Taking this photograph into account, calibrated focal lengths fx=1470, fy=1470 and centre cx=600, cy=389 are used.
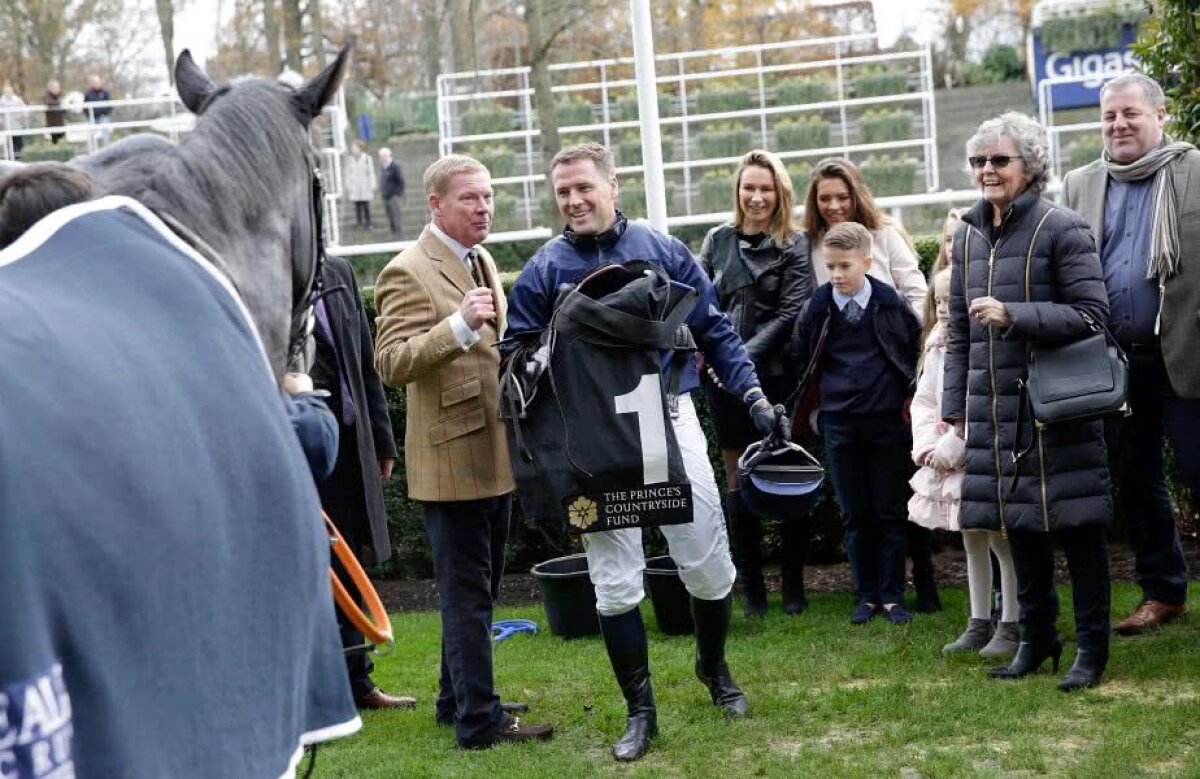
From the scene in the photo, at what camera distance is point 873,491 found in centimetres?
729

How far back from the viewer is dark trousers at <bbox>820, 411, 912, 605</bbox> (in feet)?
23.6

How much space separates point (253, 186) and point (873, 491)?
493 centimetres

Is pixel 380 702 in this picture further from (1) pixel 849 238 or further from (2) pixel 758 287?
(1) pixel 849 238

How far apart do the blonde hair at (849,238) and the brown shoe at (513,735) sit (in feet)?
9.09

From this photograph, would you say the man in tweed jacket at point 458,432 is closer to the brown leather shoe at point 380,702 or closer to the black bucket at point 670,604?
the brown leather shoe at point 380,702

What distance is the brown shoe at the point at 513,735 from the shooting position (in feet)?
18.4

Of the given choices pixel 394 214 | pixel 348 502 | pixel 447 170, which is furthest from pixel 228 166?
pixel 394 214

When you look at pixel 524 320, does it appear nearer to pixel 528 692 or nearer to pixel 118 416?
pixel 528 692

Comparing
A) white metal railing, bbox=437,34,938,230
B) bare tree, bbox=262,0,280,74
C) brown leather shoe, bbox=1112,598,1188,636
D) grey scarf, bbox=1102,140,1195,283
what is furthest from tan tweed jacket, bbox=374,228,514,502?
bare tree, bbox=262,0,280,74

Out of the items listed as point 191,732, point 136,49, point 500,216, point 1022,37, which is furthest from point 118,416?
point 1022,37

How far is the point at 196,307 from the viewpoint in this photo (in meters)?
2.49

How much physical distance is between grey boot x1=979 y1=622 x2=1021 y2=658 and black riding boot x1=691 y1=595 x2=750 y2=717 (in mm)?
1191

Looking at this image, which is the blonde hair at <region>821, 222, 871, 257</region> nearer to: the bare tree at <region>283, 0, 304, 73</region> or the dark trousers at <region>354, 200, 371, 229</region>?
the dark trousers at <region>354, 200, 371, 229</region>

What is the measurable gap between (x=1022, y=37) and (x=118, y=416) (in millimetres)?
42054
